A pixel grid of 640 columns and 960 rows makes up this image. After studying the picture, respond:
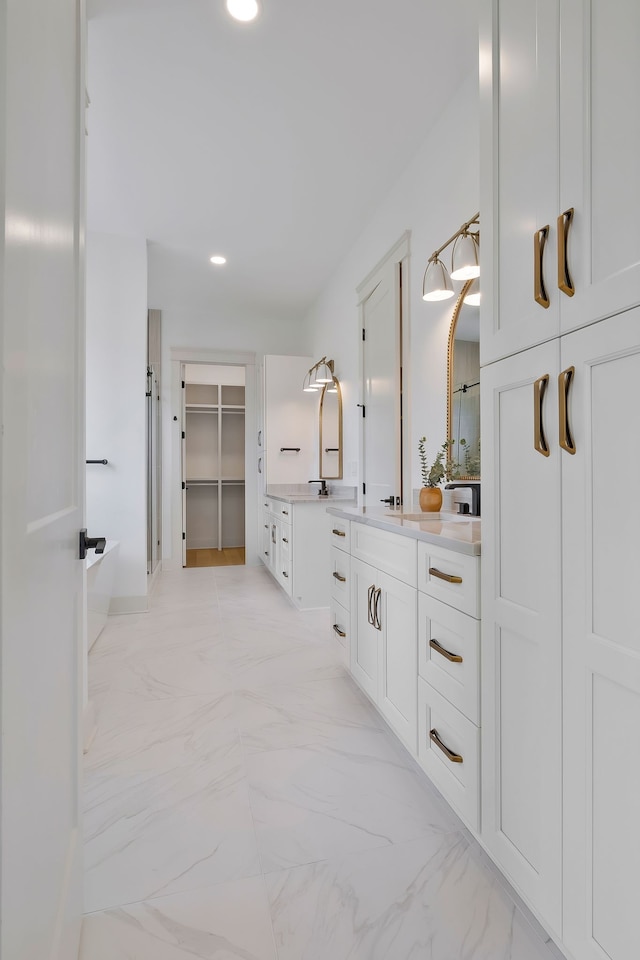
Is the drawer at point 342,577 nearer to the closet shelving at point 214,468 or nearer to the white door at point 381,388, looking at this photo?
the white door at point 381,388

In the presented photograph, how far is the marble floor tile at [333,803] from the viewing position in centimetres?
134

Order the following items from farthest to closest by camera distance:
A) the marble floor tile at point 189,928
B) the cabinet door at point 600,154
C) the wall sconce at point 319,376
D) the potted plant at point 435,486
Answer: the wall sconce at point 319,376, the potted plant at point 435,486, the marble floor tile at point 189,928, the cabinet door at point 600,154

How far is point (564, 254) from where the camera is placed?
92cm

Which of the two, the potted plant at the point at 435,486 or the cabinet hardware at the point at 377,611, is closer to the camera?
the cabinet hardware at the point at 377,611

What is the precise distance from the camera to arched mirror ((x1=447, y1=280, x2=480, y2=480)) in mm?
2182

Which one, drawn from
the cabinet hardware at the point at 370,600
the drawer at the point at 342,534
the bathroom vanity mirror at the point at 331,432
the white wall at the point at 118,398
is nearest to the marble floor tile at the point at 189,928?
the cabinet hardware at the point at 370,600

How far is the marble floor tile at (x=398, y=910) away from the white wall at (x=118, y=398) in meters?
2.83

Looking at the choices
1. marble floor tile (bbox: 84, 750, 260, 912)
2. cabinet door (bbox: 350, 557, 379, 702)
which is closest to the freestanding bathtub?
marble floor tile (bbox: 84, 750, 260, 912)

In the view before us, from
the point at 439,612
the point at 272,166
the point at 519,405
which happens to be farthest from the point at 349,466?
the point at 519,405

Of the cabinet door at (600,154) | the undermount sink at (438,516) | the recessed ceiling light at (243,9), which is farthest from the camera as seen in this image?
the undermount sink at (438,516)

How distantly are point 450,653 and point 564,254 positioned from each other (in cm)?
102

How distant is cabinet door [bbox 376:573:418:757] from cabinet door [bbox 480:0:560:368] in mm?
859

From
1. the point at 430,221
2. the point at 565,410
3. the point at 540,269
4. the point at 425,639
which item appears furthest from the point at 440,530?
the point at 430,221

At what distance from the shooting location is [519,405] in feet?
3.59
